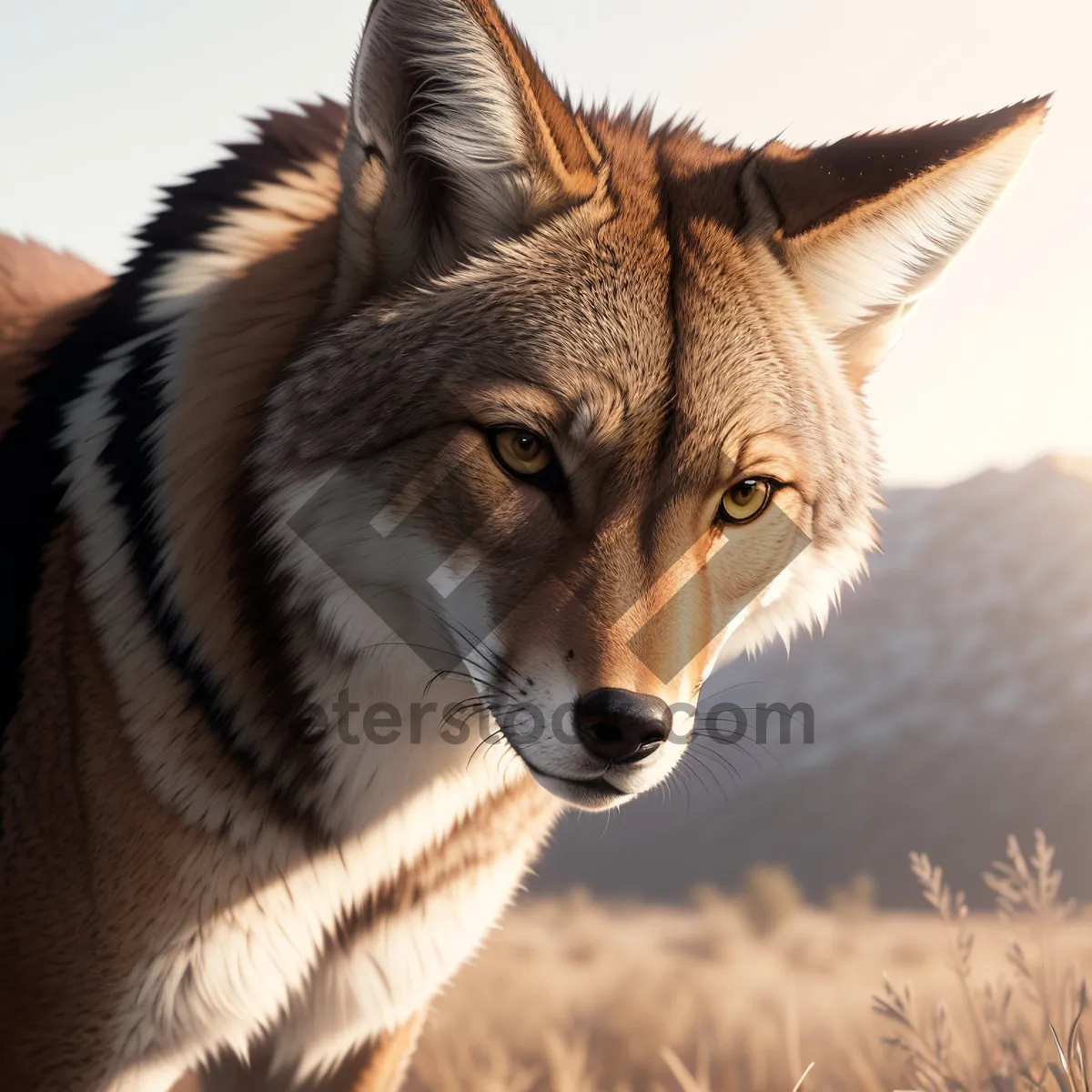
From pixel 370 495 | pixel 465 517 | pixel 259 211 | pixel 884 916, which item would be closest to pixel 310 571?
pixel 370 495

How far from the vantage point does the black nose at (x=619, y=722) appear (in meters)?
1.76

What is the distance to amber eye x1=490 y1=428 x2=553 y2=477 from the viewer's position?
199cm

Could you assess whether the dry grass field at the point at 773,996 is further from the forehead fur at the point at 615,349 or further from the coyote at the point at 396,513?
the forehead fur at the point at 615,349

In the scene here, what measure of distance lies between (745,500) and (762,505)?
0.05 meters

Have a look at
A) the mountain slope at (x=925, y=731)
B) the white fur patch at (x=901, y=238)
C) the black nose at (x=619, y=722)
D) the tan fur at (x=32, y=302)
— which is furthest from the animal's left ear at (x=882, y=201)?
the mountain slope at (x=925, y=731)

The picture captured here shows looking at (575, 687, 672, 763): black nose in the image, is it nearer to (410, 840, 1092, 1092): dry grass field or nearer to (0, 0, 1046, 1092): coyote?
(0, 0, 1046, 1092): coyote

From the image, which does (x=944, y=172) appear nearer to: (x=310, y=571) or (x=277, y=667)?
(x=310, y=571)

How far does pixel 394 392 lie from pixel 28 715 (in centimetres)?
111

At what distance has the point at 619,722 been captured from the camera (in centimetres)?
176

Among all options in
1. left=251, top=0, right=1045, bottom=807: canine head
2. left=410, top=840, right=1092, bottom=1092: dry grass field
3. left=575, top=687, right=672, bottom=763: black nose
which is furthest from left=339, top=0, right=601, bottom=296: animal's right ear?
left=410, top=840, right=1092, bottom=1092: dry grass field

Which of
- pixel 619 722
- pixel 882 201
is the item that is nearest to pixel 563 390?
pixel 619 722

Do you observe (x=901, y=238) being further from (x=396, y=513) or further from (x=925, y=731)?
(x=925, y=731)

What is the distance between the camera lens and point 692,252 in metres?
2.22

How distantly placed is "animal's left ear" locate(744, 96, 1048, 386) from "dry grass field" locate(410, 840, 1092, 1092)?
1.94 meters
